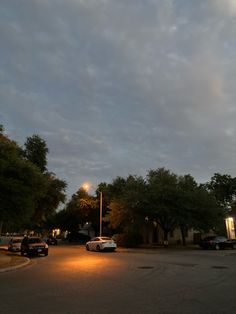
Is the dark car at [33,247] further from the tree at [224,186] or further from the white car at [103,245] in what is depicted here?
the tree at [224,186]

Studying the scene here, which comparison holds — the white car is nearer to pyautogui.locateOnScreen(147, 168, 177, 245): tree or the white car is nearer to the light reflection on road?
pyautogui.locateOnScreen(147, 168, 177, 245): tree

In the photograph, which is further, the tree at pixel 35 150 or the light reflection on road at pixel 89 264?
the tree at pixel 35 150

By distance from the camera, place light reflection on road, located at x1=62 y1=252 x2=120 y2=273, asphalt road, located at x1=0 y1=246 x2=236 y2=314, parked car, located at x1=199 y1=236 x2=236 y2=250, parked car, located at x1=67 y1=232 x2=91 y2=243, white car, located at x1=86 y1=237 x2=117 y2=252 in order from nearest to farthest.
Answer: asphalt road, located at x1=0 y1=246 x2=236 y2=314 → light reflection on road, located at x1=62 y1=252 x2=120 y2=273 → white car, located at x1=86 y1=237 x2=117 y2=252 → parked car, located at x1=199 y1=236 x2=236 y2=250 → parked car, located at x1=67 y1=232 x2=91 y2=243

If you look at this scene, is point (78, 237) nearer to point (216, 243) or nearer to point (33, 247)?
point (216, 243)

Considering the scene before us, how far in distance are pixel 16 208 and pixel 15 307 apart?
14.4 meters

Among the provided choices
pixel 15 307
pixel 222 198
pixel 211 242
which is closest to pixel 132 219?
pixel 211 242

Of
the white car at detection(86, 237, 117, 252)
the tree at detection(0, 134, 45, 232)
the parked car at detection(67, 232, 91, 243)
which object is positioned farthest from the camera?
the parked car at detection(67, 232, 91, 243)

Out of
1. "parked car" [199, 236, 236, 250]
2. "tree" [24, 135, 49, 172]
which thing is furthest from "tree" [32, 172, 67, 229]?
"parked car" [199, 236, 236, 250]

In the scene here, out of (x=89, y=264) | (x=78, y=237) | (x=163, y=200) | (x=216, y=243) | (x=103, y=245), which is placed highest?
(x=163, y=200)

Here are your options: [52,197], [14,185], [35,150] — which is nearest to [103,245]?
[52,197]

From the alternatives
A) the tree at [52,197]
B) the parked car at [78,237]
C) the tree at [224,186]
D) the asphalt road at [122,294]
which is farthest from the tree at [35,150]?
the tree at [224,186]

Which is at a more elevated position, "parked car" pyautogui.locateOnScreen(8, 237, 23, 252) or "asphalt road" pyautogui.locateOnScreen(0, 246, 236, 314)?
"parked car" pyautogui.locateOnScreen(8, 237, 23, 252)

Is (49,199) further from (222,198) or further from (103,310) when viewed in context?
(222,198)

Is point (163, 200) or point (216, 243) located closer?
point (216, 243)
